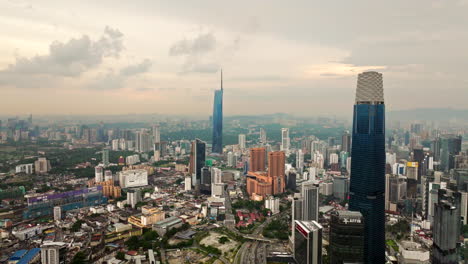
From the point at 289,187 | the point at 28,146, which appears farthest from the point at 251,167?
the point at 28,146

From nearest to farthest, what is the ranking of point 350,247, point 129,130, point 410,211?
1. point 350,247
2. point 410,211
3. point 129,130

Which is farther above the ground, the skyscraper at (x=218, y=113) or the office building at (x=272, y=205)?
the skyscraper at (x=218, y=113)

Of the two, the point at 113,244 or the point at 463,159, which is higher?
the point at 463,159

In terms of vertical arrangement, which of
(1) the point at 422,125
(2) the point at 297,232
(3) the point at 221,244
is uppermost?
(1) the point at 422,125

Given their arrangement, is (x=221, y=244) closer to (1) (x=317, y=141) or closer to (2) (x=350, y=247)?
(2) (x=350, y=247)

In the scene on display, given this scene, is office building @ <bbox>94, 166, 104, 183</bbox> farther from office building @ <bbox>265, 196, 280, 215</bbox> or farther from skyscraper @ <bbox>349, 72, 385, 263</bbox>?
skyscraper @ <bbox>349, 72, 385, 263</bbox>

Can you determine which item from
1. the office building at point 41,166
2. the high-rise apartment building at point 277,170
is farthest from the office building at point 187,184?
the office building at point 41,166

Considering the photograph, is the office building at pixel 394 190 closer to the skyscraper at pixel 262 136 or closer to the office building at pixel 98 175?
A: the office building at pixel 98 175
